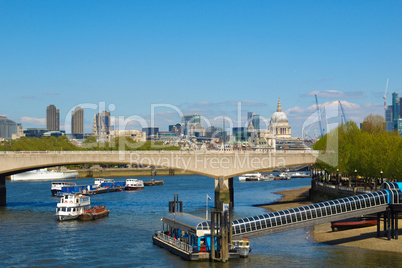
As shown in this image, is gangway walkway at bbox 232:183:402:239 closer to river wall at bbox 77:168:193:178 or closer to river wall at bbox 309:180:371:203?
river wall at bbox 309:180:371:203

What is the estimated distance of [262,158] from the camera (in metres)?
81.8

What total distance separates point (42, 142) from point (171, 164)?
90751mm

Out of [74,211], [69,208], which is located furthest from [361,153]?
[69,208]

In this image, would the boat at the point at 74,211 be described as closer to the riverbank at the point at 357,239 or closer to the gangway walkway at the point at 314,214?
the riverbank at the point at 357,239

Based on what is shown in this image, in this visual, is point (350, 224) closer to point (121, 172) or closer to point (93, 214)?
point (93, 214)

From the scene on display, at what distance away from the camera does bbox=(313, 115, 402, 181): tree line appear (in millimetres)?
67938

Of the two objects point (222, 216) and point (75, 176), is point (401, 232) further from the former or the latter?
point (75, 176)

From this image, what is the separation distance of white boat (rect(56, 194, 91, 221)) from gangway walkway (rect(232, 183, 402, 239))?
2625cm

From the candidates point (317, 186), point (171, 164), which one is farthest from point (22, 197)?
point (317, 186)

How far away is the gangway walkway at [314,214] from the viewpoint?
147 ft

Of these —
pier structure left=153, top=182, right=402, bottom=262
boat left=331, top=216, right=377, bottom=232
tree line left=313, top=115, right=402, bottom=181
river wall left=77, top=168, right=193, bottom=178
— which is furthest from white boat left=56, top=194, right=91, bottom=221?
river wall left=77, top=168, right=193, bottom=178

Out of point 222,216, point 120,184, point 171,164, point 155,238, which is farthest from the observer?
point 120,184

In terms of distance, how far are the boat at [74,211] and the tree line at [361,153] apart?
3129cm

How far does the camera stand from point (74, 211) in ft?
219
